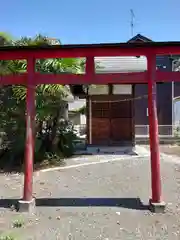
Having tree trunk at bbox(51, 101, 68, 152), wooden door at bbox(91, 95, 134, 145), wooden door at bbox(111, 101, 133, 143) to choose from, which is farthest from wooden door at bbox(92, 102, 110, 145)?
tree trunk at bbox(51, 101, 68, 152)

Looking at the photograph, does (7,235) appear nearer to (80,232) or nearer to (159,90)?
(80,232)

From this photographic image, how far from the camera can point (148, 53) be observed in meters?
7.03

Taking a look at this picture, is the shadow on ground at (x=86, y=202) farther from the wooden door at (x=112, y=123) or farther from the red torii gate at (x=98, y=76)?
the wooden door at (x=112, y=123)

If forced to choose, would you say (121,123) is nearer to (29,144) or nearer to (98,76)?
(98,76)

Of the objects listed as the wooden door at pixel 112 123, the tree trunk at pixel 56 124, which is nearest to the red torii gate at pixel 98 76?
the tree trunk at pixel 56 124

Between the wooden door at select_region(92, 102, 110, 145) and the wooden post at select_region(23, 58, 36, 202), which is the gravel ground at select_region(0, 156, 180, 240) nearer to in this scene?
the wooden post at select_region(23, 58, 36, 202)

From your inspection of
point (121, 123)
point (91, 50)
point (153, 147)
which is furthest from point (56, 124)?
point (153, 147)

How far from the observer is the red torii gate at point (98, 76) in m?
6.93

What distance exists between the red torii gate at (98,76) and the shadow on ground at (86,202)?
441mm

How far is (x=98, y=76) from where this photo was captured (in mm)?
7137

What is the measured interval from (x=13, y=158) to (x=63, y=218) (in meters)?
5.49

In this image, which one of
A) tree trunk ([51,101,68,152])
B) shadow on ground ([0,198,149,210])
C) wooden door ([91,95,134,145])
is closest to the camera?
shadow on ground ([0,198,149,210])

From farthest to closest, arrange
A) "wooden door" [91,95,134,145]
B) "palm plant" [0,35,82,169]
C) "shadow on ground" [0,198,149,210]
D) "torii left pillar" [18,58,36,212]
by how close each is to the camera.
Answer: "wooden door" [91,95,134,145]
"palm plant" [0,35,82,169]
"shadow on ground" [0,198,149,210]
"torii left pillar" [18,58,36,212]

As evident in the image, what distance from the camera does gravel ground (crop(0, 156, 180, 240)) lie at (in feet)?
18.8
